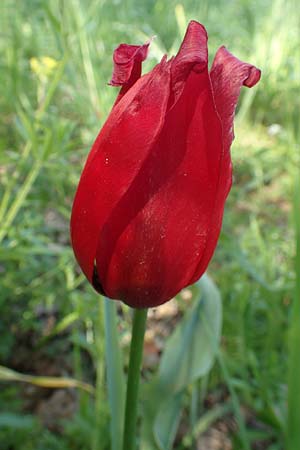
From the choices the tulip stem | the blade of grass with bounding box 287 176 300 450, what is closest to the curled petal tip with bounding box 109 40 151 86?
the tulip stem

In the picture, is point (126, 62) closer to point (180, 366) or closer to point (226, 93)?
point (226, 93)

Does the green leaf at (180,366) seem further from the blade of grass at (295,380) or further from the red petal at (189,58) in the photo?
the red petal at (189,58)

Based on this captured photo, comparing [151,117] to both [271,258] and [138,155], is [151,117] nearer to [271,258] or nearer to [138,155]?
[138,155]

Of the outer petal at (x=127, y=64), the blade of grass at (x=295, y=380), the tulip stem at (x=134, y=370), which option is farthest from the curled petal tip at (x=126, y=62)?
the blade of grass at (x=295, y=380)

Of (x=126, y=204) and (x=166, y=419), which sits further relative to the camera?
(x=166, y=419)

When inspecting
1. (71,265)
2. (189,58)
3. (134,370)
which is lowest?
(71,265)

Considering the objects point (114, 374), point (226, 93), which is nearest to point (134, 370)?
point (114, 374)

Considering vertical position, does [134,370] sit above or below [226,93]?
below

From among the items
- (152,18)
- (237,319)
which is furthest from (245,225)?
(152,18)
